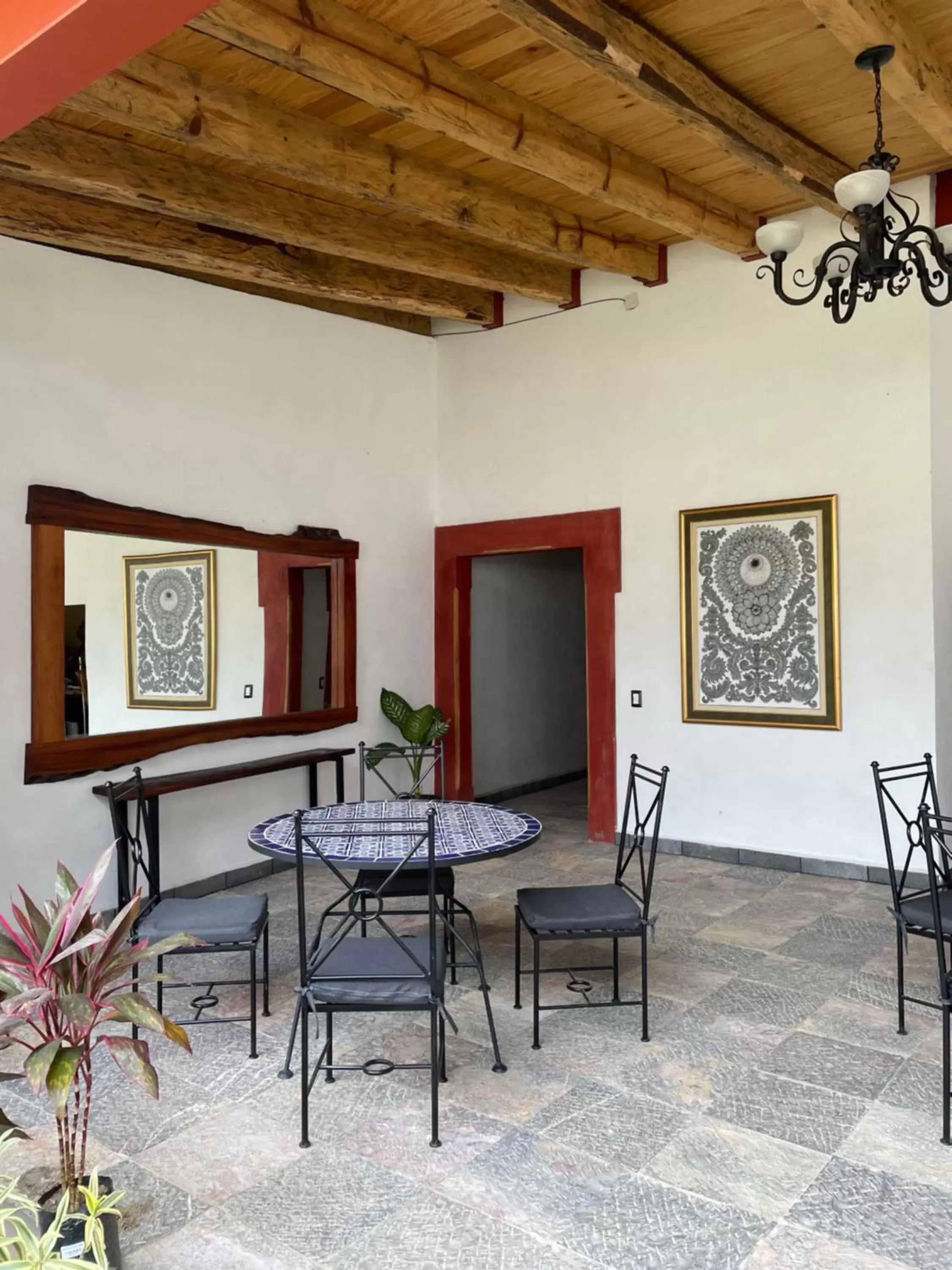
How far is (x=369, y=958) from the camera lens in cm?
270

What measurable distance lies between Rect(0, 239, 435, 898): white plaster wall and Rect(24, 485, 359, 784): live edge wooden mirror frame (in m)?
0.06

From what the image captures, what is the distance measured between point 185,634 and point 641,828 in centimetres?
258

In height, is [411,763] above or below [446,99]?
below

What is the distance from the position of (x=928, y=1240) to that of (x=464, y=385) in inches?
208

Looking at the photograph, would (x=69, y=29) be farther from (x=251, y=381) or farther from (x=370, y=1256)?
(x=251, y=381)

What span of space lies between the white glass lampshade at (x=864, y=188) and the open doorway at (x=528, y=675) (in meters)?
3.64

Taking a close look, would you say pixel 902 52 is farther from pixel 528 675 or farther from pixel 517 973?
pixel 528 675

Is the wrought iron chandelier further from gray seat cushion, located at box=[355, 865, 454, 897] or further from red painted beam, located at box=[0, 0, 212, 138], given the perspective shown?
gray seat cushion, located at box=[355, 865, 454, 897]

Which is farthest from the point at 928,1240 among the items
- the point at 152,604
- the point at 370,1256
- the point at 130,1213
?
the point at 152,604

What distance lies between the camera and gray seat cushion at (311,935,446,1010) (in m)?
2.51

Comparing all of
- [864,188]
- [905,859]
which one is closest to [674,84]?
[864,188]

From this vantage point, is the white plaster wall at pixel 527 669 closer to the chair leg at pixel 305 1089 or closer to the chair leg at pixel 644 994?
the chair leg at pixel 644 994

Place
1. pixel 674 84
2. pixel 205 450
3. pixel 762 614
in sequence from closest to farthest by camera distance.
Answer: pixel 674 84, pixel 205 450, pixel 762 614

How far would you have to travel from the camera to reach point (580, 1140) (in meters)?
2.47
